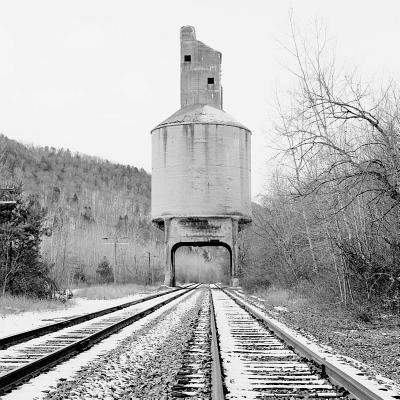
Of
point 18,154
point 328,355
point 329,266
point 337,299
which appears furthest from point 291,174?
point 18,154

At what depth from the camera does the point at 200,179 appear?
3259 cm

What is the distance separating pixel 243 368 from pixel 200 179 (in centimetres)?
2671

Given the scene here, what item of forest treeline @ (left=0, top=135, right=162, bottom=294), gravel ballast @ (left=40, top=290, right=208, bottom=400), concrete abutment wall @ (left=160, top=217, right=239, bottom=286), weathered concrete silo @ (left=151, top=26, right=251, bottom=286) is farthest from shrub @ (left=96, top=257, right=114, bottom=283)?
gravel ballast @ (left=40, top=290, right=208, bottom=400)

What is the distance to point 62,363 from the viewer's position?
6.48 m

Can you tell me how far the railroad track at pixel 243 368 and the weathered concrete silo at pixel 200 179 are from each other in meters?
23.1

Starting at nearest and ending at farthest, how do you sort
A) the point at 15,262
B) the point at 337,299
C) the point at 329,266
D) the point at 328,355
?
the point at 328,355, the point at 337,299, the point at 329,266, the point at 15,262

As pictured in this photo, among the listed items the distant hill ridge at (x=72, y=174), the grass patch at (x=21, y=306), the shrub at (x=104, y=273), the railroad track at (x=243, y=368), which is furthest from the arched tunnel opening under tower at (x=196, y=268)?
the railroad track at (x=243, y=368)

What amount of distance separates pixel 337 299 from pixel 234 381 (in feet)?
35.0

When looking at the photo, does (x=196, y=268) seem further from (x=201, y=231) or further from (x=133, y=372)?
(x=133, y=372)

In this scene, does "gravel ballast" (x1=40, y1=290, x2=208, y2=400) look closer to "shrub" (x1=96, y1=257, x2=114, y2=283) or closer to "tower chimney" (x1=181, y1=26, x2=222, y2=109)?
"tower chimney" (x1=181, y1=26, x2=222, y2=109)

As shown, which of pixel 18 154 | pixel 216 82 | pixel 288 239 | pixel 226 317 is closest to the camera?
pixel 226 317

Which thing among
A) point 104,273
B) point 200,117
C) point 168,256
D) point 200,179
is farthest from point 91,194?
point 200,179

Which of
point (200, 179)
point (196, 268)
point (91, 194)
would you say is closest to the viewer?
point (200, 179)

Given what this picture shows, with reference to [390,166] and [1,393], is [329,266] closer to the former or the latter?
[390,166]
